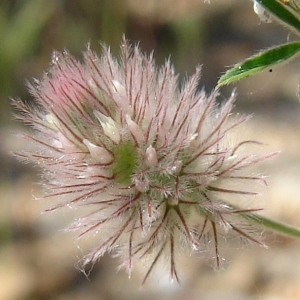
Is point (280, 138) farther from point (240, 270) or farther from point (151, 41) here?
point (151, 41)

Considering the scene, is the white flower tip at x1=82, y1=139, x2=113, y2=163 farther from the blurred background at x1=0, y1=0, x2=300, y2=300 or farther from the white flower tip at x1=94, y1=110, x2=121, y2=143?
the blurred background at x1=0, y1=0, x2=300, y2=300

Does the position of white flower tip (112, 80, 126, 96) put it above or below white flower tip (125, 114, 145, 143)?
above

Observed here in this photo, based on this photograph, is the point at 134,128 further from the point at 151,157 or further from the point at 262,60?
the point at 262,60

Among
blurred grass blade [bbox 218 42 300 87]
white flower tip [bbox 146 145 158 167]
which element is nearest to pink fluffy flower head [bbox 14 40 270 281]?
white flower tip [bbox 146 145 158 167]

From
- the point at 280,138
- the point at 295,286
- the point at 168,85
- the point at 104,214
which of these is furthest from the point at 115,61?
the point at 280,138

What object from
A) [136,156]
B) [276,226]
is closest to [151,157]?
[136,156]

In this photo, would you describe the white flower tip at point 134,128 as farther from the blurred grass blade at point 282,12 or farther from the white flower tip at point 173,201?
the blurred grass blade at point 282,12
